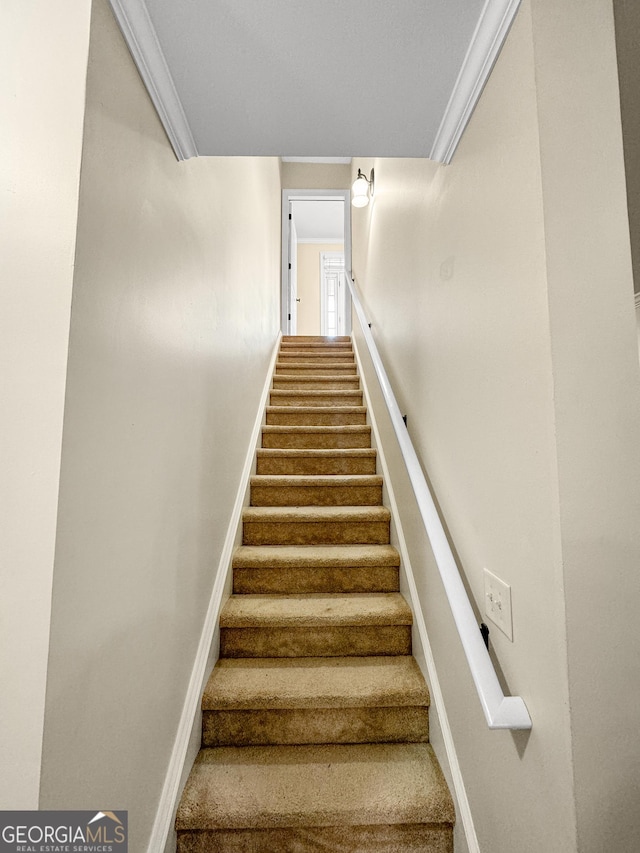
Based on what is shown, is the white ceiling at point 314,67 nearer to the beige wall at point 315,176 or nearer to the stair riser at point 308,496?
the stair riser at point 308,496

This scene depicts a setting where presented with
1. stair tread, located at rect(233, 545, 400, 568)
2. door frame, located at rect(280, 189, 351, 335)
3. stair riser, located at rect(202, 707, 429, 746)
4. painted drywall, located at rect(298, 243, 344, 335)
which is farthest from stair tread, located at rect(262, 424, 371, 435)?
painted drywall, located at rect(298, 243, 344, 335)

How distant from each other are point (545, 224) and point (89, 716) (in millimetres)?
1206

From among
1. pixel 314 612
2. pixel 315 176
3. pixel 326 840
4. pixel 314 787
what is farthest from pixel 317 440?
pixel 315 176

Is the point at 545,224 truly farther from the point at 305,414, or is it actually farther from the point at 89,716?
the point at 305,414

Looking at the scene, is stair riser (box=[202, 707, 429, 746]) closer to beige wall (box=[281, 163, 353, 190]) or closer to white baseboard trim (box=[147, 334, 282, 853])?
white baseboard trim (box=[147, 334, 282, 853])

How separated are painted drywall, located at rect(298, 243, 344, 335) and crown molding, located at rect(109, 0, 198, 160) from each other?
5265mm

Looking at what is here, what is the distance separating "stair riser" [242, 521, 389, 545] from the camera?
2.00 metres

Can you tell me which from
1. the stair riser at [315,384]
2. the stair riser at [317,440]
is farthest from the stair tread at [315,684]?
the stair riser at [315,384]

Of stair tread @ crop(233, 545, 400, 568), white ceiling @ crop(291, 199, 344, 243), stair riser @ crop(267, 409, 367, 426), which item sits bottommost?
stair tread @ crop(233, 545, 400, 568)

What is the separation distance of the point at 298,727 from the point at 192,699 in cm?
37

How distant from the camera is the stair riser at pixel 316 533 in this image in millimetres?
2002

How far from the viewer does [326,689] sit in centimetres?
134
